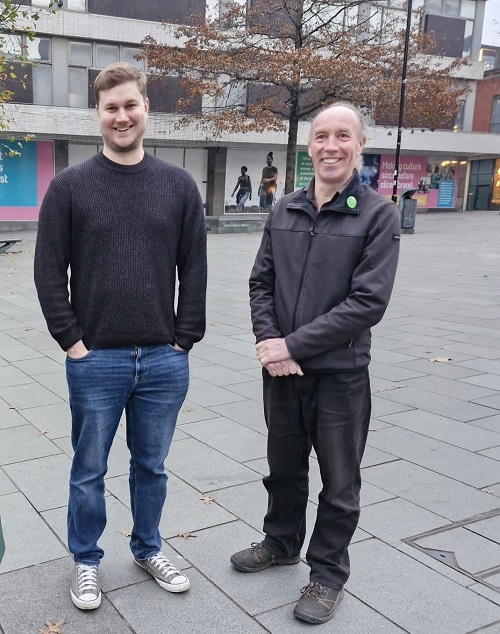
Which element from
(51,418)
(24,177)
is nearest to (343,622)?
(51,418)

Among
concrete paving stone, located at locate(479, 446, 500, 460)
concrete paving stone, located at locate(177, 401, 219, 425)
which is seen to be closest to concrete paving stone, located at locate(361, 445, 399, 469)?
concrete paving stone, located at locate(479, 446, 500, 460)

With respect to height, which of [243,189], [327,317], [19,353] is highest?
[327,317]

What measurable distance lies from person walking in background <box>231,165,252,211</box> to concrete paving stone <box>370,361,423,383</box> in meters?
25.2

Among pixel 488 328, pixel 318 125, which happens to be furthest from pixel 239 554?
pixel 488 328

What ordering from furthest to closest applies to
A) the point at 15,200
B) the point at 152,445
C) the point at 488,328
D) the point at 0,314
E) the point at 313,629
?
the point at 15,200 → the point at 0,314 → the point at 488,328 → the point at 152,445 → the point at 313,629

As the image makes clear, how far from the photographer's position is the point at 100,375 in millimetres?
2809

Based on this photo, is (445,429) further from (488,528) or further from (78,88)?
(78,88)

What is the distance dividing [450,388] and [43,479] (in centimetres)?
363

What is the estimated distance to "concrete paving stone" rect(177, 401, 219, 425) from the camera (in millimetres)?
5250

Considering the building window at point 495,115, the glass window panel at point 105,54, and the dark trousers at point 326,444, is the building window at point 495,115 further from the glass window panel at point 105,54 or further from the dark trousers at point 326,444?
the dark trousers at point 326,444

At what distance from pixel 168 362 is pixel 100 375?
28 cm

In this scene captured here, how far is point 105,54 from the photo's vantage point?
26672 millimetres

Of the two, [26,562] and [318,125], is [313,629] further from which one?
[318,125]

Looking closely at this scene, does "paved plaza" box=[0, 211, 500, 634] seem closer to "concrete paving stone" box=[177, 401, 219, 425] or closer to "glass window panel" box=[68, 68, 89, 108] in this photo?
"concrete paving stone" box=[177, 401, 219, 425]
